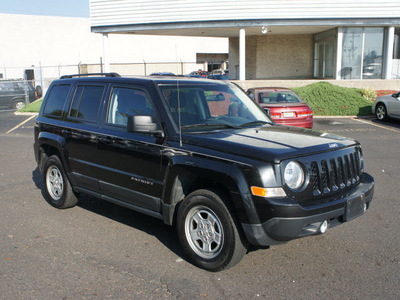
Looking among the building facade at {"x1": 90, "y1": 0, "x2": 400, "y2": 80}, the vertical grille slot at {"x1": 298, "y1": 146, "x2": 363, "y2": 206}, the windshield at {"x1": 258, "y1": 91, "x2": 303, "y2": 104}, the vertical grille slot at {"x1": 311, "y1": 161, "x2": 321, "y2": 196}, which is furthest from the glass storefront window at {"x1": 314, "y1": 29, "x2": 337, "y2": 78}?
the vertical grille slot at {"x1": 311, "y1": 161, "x2": 321, "y2": 196}

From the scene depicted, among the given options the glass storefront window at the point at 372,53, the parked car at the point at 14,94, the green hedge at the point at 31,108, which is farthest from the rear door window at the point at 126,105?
the glass storefront window at the point at 372,53

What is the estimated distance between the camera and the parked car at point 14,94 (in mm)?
22094

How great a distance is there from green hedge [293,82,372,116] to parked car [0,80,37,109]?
14723 mm

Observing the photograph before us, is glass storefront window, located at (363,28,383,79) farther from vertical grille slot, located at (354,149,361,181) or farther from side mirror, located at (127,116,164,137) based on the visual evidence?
side mirror, located at (127,116,164,137)

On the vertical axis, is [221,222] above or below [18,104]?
below

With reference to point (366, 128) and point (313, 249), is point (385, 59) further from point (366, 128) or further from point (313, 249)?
point (313, 249)

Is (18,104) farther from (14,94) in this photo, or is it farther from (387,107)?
(387,107)

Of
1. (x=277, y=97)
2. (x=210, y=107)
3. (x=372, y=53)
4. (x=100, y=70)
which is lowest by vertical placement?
(x=277, y=97)

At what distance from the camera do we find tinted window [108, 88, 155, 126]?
4.78m

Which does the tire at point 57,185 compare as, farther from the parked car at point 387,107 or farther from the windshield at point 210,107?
the parked car at point 387,107

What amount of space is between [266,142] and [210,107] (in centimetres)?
126

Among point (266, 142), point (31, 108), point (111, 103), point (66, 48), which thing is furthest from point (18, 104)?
point (66, 48)

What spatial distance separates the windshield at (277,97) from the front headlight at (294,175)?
8.31 m

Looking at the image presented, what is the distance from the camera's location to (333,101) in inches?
731
